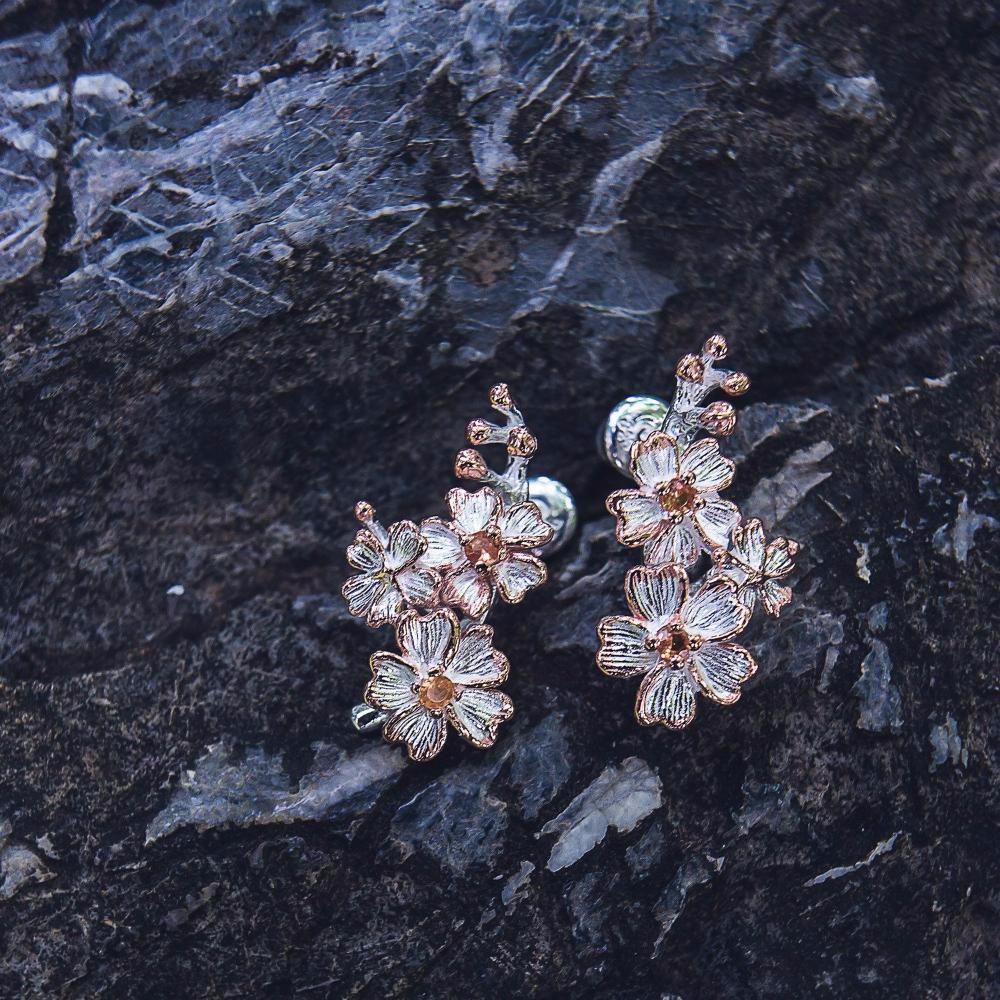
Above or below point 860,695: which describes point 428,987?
below

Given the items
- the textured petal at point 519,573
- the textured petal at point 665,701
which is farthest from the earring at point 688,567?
the textured petal at point 519,573

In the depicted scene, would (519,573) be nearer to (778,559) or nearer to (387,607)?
(387,607)

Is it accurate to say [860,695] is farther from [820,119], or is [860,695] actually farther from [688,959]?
[820,119]

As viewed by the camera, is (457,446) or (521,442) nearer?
(521,442)

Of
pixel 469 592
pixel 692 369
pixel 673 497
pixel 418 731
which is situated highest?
pixel 692 369

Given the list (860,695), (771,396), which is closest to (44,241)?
(771,396)

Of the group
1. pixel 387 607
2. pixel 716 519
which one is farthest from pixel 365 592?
pixel 716 519
